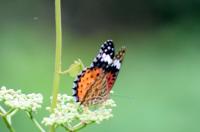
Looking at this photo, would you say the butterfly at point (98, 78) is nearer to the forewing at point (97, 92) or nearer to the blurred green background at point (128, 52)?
the forewing at point (97, 92)

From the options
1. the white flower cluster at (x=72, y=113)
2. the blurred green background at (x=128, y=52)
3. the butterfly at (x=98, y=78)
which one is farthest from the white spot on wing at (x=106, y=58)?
the blurred green background at (x=128, y=52)

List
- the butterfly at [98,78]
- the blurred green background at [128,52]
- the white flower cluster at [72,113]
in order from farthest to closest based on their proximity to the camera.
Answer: the blurred green background at [128,52], the butterfly at [98,78], the white flower cluster at [72,113]

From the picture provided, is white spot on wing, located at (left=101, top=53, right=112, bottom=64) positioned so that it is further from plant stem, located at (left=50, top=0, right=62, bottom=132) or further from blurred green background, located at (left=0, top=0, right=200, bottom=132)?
blurred green background, located at (left=0, top=0, right=200, bottom=132)

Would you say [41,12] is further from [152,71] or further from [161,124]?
[161,124]

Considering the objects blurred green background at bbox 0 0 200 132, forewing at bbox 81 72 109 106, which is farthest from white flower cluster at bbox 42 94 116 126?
blurred green background at bbox 0 0 200 132

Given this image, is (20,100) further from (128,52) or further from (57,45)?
(128,52)
